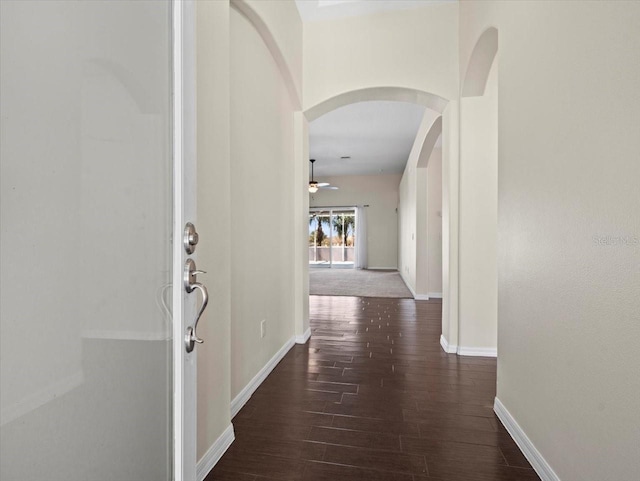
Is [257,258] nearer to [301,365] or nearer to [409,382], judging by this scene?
[301,365]

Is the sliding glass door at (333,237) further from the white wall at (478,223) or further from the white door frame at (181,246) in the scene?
the white door frame at (181,246)

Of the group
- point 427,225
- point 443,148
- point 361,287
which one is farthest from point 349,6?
point 361,287

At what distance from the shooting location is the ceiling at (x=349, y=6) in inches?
120

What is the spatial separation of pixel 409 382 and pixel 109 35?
254 cm

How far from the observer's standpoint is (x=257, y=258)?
244 cm

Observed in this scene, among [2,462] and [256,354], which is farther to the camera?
[256,354]

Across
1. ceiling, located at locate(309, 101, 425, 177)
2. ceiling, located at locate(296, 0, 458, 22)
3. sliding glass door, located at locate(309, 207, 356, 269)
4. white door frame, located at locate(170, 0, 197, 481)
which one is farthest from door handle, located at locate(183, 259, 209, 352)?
sliding glass door, located at locate(309, 207, 356, 269)

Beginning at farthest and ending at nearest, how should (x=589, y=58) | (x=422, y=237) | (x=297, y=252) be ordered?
(x=422, y=237) < (x=297, y=252) < (x=589, y=58)

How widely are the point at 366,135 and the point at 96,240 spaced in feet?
20.2

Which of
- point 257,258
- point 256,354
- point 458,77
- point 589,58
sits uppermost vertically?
point 458,77

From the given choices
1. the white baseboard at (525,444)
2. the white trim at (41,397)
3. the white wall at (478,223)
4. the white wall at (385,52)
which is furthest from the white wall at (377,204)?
the white trim at (41,397)

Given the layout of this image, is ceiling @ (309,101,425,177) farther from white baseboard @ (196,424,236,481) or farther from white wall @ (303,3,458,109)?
white baseboard @ (196,424,236,481)

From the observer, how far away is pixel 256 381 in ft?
7.76

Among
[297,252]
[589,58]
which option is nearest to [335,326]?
[297,252]
